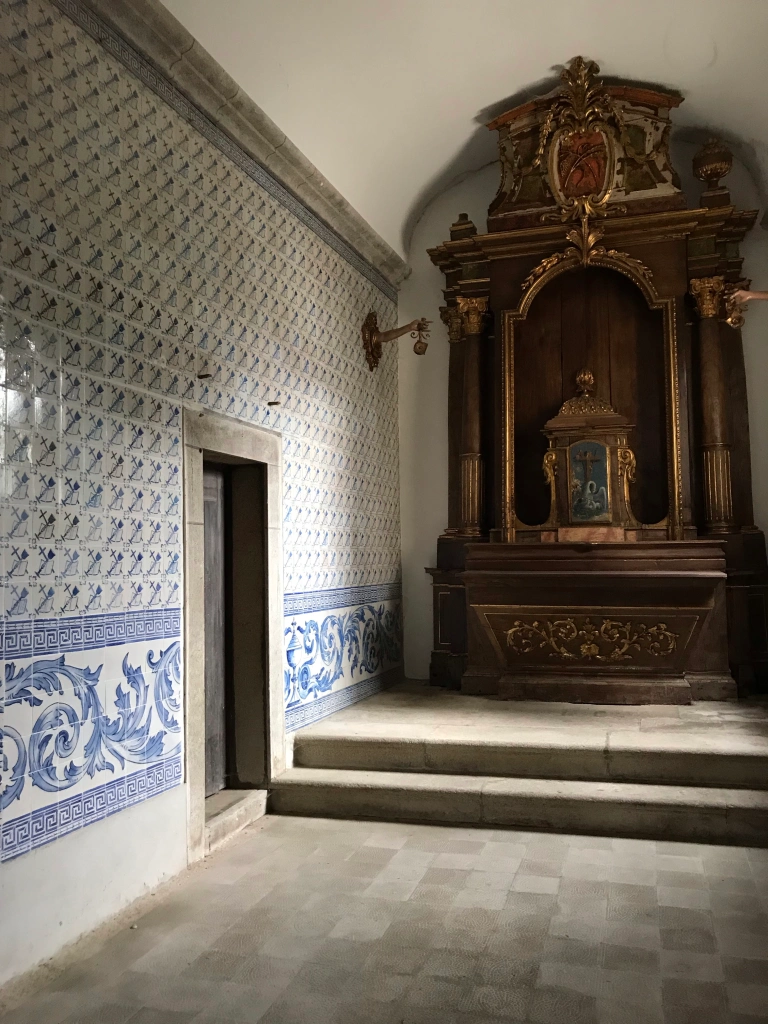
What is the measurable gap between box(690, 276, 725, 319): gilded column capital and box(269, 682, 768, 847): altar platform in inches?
103

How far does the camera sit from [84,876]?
299 centimetres

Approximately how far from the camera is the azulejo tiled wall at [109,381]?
2.81m

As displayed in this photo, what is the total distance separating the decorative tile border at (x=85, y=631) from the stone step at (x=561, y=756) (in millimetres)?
1329

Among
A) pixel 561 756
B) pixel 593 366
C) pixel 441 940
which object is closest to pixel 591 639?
pixel 561 756

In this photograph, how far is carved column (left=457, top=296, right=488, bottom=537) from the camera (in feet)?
20.5

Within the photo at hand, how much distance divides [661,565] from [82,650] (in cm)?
357

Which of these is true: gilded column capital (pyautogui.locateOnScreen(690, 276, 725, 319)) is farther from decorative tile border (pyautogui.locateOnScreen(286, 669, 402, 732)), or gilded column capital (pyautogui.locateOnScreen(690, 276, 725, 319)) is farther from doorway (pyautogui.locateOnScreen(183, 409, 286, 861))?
decorative tile border (pyautogui.locateOnScreen(286, 669, 402, 732))

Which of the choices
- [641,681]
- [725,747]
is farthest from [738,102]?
[725,747]

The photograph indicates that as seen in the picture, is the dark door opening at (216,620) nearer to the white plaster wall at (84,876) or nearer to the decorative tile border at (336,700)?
the decorative tile border at (336,700)

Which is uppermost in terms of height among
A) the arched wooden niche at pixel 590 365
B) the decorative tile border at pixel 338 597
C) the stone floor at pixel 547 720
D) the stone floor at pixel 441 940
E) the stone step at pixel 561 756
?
the arched wooden niche at pixel 590 365

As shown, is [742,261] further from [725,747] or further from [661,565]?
[725,747]

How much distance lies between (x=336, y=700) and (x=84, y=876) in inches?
95.4

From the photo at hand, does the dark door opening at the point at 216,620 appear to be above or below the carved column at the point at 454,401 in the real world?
below

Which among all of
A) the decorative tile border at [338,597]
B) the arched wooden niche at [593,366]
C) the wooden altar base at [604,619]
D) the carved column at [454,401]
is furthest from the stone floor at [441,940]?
the carved column at [454,401]
